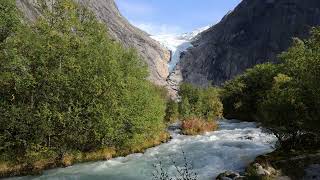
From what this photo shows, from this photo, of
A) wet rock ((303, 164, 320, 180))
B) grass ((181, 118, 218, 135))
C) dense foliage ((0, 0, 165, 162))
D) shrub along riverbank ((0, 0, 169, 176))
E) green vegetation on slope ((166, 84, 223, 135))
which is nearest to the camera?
wet rock ((303, 164, 320, 180))

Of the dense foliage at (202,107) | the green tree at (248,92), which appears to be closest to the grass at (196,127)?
the dense foliage at (202,107)

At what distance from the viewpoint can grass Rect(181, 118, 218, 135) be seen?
65012 millimetres

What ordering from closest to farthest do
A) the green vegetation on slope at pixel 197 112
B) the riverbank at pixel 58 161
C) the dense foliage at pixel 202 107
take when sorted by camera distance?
1. the riverbank at pixel 58 161
2. the green vegetation on slope at pixel 197 112
3. the dense foliage at pixel 202 107

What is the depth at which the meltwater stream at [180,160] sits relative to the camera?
112 ft

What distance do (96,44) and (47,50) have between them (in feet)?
18.3

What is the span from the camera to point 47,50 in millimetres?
39188

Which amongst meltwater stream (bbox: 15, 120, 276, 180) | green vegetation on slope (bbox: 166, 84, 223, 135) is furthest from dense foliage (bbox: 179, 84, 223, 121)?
meltwater stream (bbox: 15, 120, 276, 180)

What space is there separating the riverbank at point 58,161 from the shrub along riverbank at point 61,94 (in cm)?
7

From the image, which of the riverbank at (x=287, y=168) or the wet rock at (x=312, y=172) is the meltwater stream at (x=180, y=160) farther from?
the wet rock at (x=312, y=172)

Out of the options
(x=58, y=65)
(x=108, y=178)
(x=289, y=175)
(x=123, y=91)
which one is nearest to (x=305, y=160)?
(x=289, y=175)

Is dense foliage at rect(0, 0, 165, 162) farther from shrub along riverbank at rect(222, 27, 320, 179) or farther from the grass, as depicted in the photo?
the grass

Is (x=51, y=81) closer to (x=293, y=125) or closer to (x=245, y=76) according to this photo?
(x=293, y=125)

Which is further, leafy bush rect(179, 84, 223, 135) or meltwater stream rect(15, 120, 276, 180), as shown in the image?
leafy bush rect(179, 84, 223, 135)

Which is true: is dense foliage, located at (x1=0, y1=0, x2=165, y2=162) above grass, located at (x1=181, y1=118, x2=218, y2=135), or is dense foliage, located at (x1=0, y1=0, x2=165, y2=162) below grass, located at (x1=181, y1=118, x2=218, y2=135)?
above
